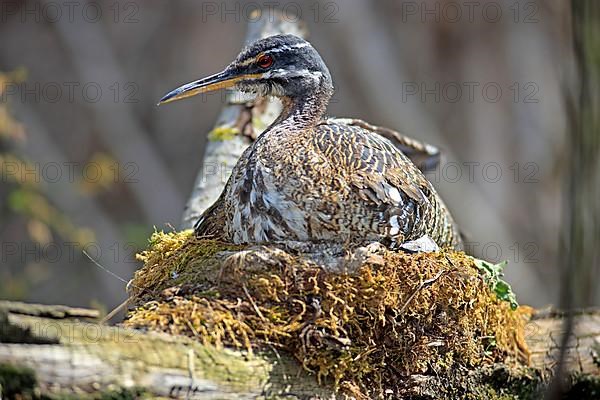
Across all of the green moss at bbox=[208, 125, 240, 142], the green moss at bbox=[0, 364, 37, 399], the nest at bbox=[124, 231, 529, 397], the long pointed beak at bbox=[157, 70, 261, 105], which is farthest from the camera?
the green moss at bbox=[208, 125, 240, 142]

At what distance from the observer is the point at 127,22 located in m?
11.7

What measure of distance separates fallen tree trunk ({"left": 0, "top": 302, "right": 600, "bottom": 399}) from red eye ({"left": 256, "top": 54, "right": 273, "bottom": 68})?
1.89m

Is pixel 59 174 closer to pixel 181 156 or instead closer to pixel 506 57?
pixel 181 156

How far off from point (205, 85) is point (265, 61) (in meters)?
0.34

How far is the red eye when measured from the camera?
444cm

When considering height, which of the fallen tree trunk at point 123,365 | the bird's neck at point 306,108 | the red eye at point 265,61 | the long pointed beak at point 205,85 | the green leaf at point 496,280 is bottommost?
the green leaf at point 496,280

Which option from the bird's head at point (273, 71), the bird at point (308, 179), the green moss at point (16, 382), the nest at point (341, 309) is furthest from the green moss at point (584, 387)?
the green moss at point (16, 382)

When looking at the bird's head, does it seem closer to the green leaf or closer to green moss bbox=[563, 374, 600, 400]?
the green leaf

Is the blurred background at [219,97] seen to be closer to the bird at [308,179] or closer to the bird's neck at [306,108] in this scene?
the bird's neck at [306,108]

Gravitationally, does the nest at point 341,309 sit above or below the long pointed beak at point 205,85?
below

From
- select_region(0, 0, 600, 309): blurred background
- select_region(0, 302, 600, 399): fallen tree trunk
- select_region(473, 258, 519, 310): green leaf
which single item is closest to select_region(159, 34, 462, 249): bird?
select_region(473, 258, 519, 310): green leaf

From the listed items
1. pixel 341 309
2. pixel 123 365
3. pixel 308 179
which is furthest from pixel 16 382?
pixel 308 179

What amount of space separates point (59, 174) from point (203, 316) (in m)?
8.01

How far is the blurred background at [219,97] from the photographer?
10.7m
